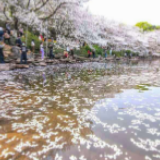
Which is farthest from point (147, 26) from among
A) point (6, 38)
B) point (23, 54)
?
point (23, 54)

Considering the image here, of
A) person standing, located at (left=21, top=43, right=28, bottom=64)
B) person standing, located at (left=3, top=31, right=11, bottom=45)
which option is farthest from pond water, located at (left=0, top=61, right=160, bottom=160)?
person standing, located at (left=3, top=31, right=11, bottom=45)

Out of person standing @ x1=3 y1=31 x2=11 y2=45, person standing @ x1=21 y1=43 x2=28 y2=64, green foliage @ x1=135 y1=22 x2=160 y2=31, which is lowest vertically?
person standing @ x1=21 y1=43 x2=28 y2=64

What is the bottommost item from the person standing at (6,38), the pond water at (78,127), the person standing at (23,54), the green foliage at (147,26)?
the pond water at (78,127)

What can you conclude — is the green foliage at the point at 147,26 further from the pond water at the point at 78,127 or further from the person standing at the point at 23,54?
the pond water at the point at 78,127

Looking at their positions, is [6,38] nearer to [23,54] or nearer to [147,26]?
[23,54]

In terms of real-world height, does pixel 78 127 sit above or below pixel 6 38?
below

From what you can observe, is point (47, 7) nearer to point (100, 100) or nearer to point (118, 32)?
point (100, 100)

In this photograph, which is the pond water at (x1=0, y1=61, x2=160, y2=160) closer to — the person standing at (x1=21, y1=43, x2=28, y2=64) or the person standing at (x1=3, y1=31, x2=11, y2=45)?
the person standing at (x1=21, y1=43, x2=28, y2=64)

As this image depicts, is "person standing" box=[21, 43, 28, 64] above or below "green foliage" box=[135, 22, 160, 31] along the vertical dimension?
below

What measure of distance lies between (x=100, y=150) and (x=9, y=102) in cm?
311

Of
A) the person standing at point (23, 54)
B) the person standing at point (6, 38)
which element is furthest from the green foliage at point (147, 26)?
the person standing at point (23, 54)

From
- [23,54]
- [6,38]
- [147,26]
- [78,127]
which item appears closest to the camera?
[78,127]

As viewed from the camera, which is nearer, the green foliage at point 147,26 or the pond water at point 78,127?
the pond water at point 78,127

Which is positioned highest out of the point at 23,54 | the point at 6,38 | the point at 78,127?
the point at 6,38
